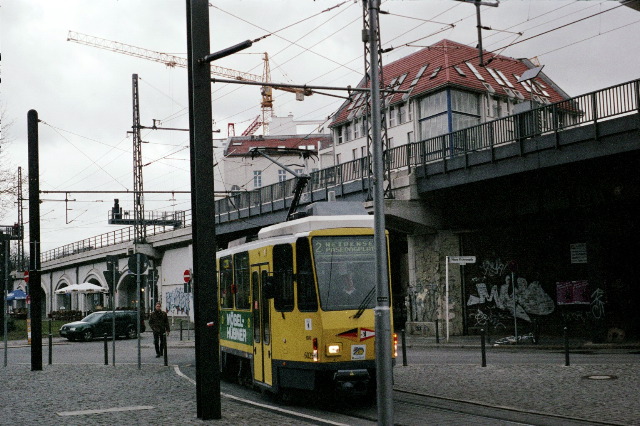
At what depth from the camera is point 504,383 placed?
1523 centimetres

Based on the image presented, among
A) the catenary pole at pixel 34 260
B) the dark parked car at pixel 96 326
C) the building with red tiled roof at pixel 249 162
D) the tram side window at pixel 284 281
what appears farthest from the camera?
the building with red tiled roof at pixel 249 162

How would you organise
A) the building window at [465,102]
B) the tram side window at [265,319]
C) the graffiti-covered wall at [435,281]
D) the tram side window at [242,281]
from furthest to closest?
the building window at [465,102]
the graffiti-covered wall at [435,281]
the tram side window at [242,281]
the tram side window at [265,319]

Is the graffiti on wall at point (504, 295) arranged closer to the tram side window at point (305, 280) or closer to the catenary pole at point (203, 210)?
the tram side window at point (305, 280)

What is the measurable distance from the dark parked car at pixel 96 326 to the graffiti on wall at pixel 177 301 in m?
16.6

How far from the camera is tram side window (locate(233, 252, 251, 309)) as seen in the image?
15.2 m

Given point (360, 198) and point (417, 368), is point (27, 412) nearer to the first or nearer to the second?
point (417, 368)

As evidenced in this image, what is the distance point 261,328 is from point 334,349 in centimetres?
202

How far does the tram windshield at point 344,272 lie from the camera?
12.8m

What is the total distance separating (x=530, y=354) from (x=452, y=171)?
26.7ft

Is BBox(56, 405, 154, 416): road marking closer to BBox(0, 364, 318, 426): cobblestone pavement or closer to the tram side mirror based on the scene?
BBox(0, 364, 318, 426): cobblestone pavement

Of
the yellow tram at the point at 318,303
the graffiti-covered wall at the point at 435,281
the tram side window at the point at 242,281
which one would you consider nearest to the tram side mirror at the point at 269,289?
the yellow tram at the point at 318,303

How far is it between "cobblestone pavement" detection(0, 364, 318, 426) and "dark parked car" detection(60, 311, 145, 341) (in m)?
20.4

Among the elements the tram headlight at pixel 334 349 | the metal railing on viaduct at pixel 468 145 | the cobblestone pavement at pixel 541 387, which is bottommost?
the cobblestone pavement at pixel 541 387

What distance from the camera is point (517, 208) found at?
28531 mm
